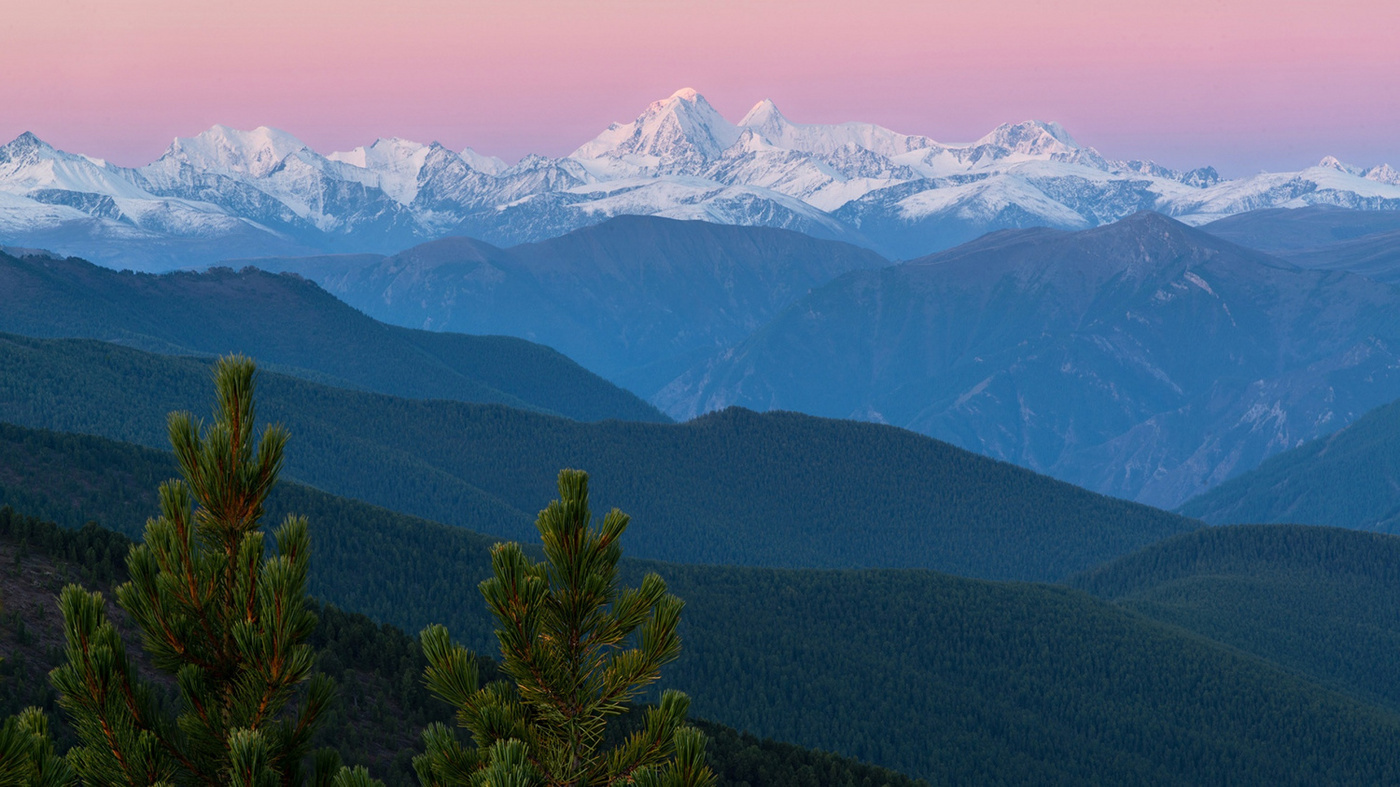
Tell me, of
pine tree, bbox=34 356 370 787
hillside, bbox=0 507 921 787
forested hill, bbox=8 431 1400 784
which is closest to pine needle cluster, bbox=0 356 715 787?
pine tree, bbox=34 356 370 787

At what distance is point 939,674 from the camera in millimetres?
165375

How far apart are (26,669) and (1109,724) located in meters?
139

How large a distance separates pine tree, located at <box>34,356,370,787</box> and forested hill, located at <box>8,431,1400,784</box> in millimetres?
116977

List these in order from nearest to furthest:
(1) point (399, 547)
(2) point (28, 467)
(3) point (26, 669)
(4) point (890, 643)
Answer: (3) point (26, 669), (2) point (28, 467), (1) point (399, 547), (4) point (890, 643)

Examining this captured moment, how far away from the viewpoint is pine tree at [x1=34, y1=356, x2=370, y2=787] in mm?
15555

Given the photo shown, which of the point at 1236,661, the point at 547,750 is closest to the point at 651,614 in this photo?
the point at 547,750

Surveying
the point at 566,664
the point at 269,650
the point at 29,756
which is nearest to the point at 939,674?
the point at 566,664

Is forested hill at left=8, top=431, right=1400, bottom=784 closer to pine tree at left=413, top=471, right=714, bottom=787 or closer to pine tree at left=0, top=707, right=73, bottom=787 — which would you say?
pine tree at left=413, top=471, right=714, bottom=787

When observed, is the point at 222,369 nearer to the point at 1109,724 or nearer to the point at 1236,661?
the point at 1109,724

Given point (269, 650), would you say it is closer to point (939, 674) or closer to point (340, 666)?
point (340, 666)

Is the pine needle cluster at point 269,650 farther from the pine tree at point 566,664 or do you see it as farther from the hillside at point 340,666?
the hillside at point 340,666

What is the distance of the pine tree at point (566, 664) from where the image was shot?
16047 millimetres

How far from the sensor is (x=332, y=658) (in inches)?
2662

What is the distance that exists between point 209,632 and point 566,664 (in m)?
4.82
